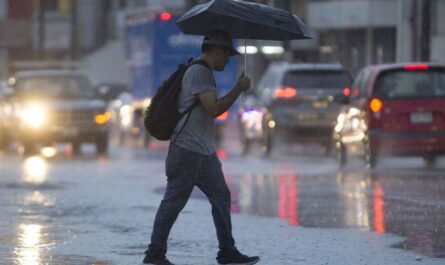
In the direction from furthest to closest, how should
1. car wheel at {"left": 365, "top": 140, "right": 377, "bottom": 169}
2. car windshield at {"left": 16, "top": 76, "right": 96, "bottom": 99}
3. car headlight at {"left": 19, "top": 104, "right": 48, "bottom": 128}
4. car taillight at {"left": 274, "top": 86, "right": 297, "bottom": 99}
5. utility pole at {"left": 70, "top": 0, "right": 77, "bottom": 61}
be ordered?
utility pole at {"left": 70, "top": 0, "right": 77, "bottom": 61}, car windshield at {"left": 16, "top": 76, "right": 96, "bottom": 99}, car headlight at {"left": 19, "top": 104, "right": 48, "bottom": 128}, car taillight at {"left": 274, "top": 86, "right": 297, "bottom": 99}, car wheel at {"left": 365, "top": 140, "right": 377, "bottom": 169}

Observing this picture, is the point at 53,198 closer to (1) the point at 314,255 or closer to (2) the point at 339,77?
(1) the point at 314,255

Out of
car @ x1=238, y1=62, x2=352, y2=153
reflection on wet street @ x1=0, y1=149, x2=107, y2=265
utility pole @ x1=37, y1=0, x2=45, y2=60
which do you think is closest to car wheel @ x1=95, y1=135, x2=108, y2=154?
car @ x1=238, y1=62, x2=352, y2=153

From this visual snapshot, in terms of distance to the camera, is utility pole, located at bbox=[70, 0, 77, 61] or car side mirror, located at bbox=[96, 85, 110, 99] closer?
car side mirror, located at bbox=[96, 85, 110, 99]

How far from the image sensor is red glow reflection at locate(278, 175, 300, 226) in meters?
16.1

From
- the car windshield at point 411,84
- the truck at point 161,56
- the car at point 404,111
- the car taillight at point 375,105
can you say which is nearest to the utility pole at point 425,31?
the truck at point 161,56

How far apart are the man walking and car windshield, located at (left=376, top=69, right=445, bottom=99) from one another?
12.1 metres

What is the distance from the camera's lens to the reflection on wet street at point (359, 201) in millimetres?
14719

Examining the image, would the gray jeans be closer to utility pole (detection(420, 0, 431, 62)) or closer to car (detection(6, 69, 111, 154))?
car (detection(6, 69, 111, 154))

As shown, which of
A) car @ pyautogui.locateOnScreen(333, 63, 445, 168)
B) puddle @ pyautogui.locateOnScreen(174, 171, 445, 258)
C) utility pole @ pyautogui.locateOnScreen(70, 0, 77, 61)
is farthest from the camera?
utility pole @ pyautogui.locateOnScreen(70, 0, 77, 61)

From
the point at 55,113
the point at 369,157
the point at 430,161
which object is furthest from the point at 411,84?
the point at 55,113

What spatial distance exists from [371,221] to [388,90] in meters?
8.44

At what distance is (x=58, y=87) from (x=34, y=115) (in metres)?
1.06

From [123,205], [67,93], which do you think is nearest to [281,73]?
[67,93]

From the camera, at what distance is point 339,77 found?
30.3 metres
